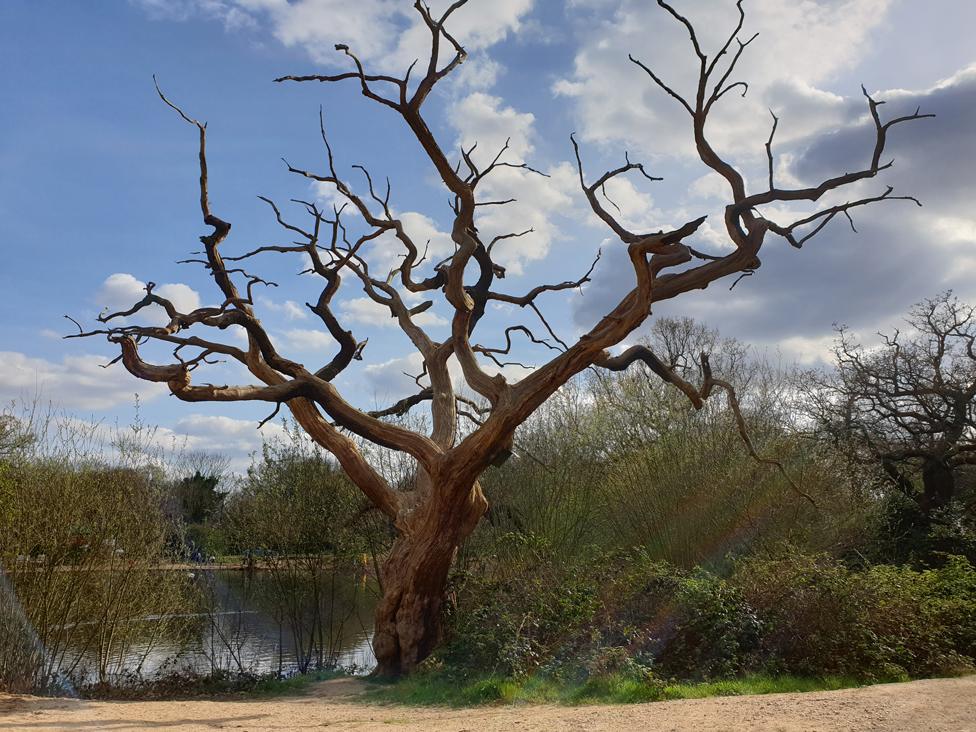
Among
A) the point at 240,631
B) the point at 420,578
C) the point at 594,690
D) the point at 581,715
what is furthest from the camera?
the point at 240,631

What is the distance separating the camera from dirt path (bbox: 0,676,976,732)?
6.76 m

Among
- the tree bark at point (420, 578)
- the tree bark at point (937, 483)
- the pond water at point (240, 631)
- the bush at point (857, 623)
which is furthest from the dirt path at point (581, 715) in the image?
the tree bark at point (937, 483)

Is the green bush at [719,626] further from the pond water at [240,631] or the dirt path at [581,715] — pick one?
the pond water at [240,631]

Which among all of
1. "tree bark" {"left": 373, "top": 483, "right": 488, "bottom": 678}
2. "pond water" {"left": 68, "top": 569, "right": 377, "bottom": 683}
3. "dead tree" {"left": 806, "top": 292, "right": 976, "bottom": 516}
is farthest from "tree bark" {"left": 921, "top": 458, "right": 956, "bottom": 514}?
"pond water" {"left": 68, "top": 569, "right": 377, "bottom": 683}

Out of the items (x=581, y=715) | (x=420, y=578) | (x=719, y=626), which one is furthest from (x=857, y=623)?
(x=420, y=578)

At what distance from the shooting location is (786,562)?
10.2 meters

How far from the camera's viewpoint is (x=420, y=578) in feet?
34.4

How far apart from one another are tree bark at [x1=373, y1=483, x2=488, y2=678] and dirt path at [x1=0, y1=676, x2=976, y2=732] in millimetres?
1425

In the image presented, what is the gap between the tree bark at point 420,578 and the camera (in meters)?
10.4

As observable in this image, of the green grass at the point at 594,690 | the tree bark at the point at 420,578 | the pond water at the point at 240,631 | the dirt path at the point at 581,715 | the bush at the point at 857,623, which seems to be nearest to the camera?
the dirt path at the point at 581,715

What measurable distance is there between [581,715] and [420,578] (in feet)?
11.5

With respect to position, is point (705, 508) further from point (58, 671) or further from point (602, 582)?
point (58, 671)

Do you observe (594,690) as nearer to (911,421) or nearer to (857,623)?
(857,623)

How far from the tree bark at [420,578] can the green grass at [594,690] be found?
1.09m
